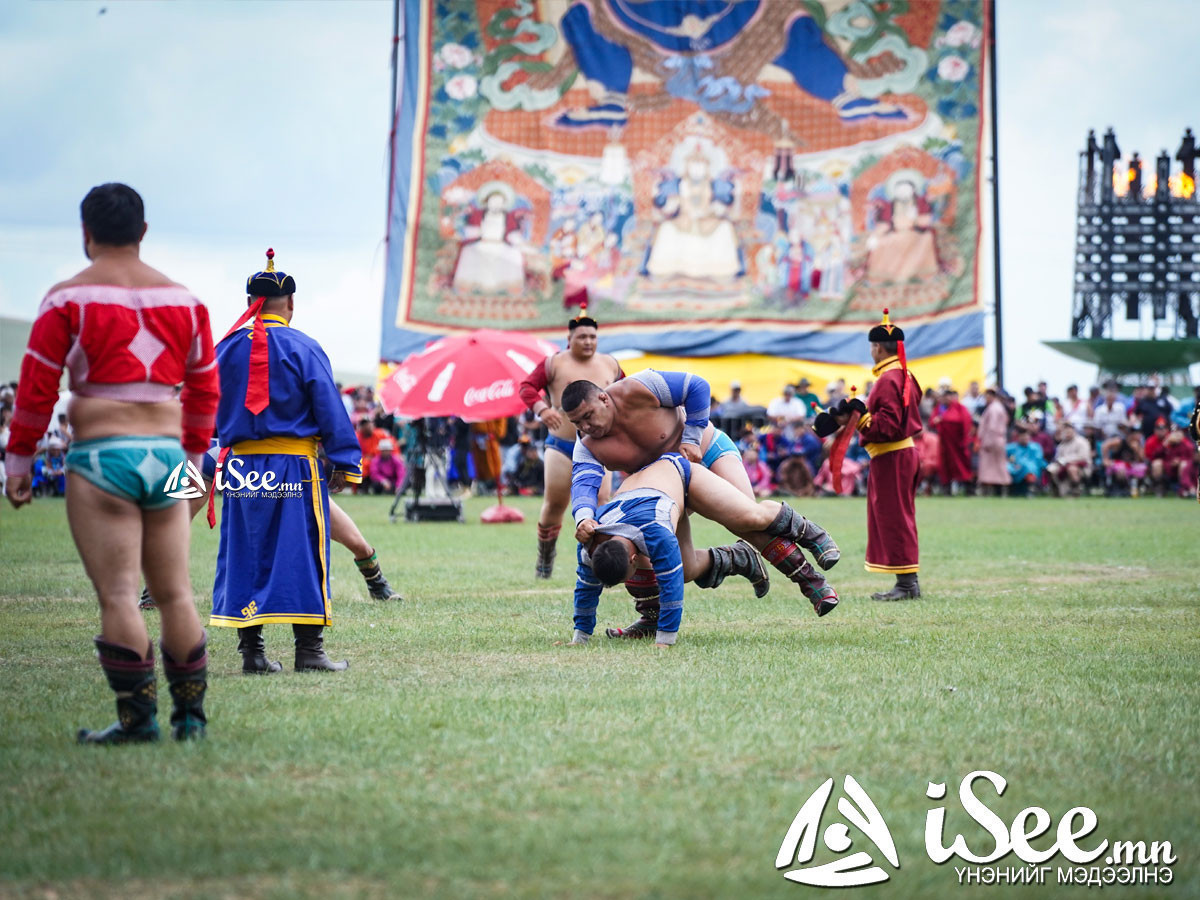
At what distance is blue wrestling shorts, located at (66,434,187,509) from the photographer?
14.2ft

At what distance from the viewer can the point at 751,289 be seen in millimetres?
27797

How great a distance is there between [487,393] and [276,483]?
31.9 feet

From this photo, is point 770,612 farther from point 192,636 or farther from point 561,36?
point 561,36

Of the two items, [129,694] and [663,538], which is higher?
[663,538]

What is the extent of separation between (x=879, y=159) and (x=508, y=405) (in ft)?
48.4

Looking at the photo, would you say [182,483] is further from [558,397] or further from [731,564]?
[558,397]

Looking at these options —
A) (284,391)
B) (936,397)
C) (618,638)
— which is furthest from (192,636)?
(936,397)

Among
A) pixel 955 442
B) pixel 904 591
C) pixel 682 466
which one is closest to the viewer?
pixel 682 466

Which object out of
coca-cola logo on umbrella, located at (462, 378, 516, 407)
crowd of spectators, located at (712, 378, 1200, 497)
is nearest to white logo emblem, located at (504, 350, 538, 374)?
coca-cola logo on umbrella, located at (462, 378, 516, 407)

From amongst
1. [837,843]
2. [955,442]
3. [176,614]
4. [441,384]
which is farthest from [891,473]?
[955,442]

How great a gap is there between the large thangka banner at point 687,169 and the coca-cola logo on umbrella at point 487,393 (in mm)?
12300

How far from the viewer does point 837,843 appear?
335 cm

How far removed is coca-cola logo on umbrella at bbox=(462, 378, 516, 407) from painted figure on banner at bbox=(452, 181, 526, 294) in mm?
13014

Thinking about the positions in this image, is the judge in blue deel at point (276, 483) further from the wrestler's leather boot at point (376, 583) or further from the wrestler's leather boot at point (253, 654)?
the wrestler's leather boot at point (376, 583)
